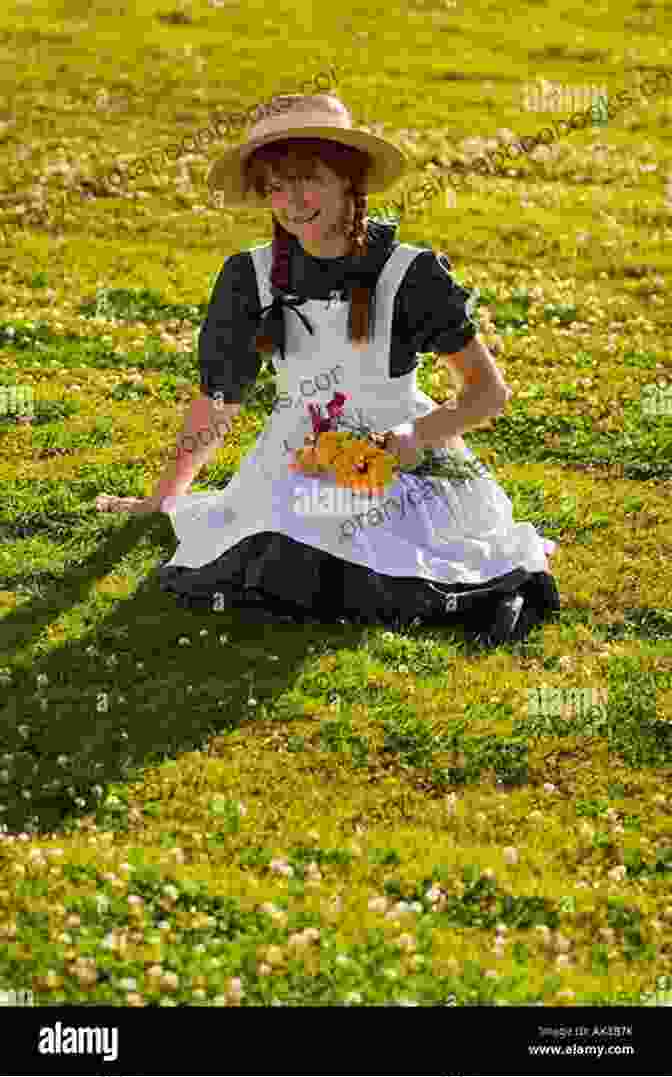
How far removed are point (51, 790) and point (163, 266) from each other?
479 inches

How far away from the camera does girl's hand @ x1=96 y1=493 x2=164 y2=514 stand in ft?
41.3

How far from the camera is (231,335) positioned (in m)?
11.8

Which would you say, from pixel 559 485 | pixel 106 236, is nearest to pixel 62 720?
pixel 559 485

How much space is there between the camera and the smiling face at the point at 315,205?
10930mm

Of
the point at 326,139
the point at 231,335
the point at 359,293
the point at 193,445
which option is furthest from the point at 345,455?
the point at 326,139

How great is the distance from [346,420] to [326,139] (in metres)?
2.06

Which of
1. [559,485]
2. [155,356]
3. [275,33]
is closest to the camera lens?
[559,485]

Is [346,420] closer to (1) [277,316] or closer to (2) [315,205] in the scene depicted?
(1) [277,316]

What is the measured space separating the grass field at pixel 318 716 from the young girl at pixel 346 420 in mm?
323

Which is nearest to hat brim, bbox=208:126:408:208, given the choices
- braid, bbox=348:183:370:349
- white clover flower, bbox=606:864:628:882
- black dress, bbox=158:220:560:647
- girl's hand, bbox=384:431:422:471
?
braid, bbox=348:183:370:349

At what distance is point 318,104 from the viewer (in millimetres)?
10812

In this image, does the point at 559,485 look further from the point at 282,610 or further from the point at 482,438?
the point at 282,610

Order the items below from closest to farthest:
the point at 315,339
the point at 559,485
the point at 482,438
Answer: the point at 315,339 < the point at 559,485 < the point at 482,438

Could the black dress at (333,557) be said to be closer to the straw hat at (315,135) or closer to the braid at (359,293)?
the braid at (359,293)
